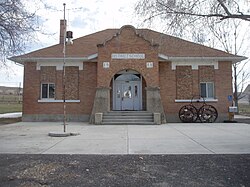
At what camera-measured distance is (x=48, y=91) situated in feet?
66.6

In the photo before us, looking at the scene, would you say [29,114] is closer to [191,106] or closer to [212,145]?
[191,106]

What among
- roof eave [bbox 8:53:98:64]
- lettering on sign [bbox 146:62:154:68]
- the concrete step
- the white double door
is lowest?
the concrete step

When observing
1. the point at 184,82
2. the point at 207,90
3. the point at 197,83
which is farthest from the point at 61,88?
the point at 207,90

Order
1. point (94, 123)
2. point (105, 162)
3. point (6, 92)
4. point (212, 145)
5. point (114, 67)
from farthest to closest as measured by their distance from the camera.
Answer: point (6, 92) < point (114, 67) < point (94, 123) < point (212, 145) < point (105, 162)

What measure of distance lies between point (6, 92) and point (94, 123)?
83.0 meters

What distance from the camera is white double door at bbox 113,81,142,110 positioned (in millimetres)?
21109

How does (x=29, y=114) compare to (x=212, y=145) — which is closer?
(x=212, y=145)

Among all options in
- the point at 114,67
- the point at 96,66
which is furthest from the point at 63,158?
the point at 96,66

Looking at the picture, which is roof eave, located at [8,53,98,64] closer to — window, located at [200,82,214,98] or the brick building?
the brick building

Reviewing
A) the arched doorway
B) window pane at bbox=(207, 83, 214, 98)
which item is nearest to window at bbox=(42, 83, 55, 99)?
the arched doorway

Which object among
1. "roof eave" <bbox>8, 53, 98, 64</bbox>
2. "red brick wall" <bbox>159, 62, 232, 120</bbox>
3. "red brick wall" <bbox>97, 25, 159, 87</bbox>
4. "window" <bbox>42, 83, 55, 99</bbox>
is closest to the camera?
"red brick wall" <bbox>97, 25, 159, 87</bbox>

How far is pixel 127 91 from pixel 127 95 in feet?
1.12

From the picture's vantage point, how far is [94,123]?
17531mm

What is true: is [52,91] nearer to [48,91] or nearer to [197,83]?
[48,91]
